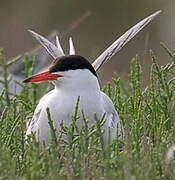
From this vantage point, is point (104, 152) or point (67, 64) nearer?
point (104, 152)

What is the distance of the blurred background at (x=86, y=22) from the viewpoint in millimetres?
12125

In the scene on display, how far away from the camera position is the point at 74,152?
12.5ft

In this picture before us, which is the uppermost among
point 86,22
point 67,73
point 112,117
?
point 86,22

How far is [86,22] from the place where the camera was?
1322 centimetres

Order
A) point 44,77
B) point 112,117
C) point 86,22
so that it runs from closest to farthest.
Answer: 1. point 44,77
2. point 112,117
3. point 86,22

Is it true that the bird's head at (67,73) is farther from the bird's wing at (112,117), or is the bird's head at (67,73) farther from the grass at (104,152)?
the grass at (104,152)

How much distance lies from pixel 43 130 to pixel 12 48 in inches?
308

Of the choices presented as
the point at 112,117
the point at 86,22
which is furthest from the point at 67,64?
the point at 86,22

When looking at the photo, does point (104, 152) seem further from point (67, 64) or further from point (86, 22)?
point (86, 22)

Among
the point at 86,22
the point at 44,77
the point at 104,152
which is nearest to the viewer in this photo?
the point at 104,152

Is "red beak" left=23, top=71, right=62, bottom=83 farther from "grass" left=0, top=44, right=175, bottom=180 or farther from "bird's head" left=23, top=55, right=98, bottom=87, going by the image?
"grass" left=0, top=44, right=175, bottom=180

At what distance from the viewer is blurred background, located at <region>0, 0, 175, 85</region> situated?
12125 millimetres

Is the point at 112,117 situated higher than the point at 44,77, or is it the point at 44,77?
the point at 44,77

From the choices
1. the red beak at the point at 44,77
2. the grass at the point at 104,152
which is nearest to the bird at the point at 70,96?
the red beak at the point at 44,77
